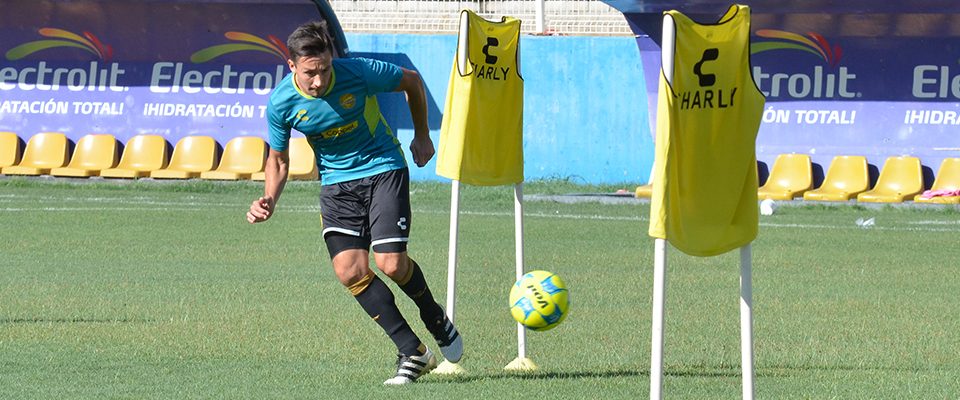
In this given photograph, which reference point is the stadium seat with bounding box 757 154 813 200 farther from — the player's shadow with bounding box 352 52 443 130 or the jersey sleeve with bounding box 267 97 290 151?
the jersey sleeve with bounding box 267 97 290 151

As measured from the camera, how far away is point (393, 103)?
24812 millimetres

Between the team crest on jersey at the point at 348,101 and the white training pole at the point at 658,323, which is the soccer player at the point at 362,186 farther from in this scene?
the white training pole at the point at 658,323

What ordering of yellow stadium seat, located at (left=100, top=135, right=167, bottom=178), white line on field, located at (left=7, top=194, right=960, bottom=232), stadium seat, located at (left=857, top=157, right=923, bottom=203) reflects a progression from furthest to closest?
yellow stadium seat, located at (left=100, top=135, right=167, bottom=178) < stadium seat, located at (left=857, top=157, right=923, bottom=203) < white line on field, located at (left=7, top=194, right=960, bottom=232)

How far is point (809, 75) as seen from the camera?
23.0m

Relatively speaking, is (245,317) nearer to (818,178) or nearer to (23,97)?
(818,178)

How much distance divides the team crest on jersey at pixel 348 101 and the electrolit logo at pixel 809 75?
58.1 ft

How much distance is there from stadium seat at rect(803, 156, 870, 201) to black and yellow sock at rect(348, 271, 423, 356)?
651 inches

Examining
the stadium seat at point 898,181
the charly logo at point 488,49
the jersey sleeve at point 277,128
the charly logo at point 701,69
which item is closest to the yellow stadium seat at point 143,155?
the stadium seat at point 898,181

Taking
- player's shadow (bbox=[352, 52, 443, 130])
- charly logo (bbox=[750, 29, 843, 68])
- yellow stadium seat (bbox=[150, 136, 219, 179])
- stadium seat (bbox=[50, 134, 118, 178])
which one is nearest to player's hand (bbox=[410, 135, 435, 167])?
charly logo (bbox=[750, 29, 843, 68])

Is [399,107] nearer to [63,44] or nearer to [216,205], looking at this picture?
[216,205]

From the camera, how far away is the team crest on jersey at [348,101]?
6.18 metres

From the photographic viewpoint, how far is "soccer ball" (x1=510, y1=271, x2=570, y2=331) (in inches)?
234

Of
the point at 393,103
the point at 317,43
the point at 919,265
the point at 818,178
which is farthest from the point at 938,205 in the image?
the point at 317,43

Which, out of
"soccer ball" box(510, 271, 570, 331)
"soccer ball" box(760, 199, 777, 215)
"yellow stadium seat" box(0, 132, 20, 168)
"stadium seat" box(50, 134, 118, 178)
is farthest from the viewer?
"yellow stadium seat" box(0, 132, 20, 168)
